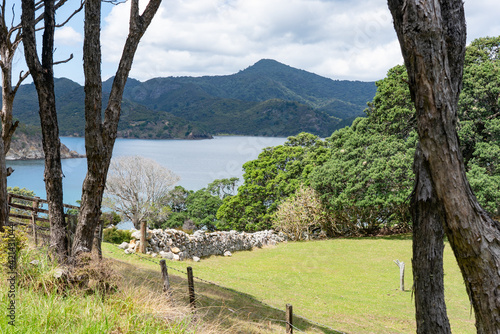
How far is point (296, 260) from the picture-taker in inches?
545

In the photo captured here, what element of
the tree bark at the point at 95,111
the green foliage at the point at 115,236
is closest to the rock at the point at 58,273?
the tree bark at the point at 95,111

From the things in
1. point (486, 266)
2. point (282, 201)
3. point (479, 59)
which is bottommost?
point (282, 201)

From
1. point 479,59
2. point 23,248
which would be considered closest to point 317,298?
point 23,248

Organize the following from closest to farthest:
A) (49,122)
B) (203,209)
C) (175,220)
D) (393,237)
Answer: (49,122) < (393,237) < (175,220) < (203,209)

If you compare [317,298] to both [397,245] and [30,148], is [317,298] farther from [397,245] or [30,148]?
[30,148]

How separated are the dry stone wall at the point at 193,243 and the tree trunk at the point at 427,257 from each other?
32.6ft

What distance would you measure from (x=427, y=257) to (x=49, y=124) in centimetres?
538

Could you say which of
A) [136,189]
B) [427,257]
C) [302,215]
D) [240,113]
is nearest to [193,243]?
[302,215]

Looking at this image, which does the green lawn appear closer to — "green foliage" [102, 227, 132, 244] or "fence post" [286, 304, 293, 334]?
"green foliage" [102, 227, 132, 244]

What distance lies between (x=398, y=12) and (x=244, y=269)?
35.2 ft

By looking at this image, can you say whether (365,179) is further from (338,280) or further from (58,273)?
(58,273)

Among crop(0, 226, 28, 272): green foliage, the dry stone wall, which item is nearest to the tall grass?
crop(0, 226, 28, 272): green foliage

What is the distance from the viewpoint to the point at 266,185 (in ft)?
70.2

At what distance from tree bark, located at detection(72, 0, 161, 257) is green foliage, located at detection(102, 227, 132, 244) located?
27.9 ft
